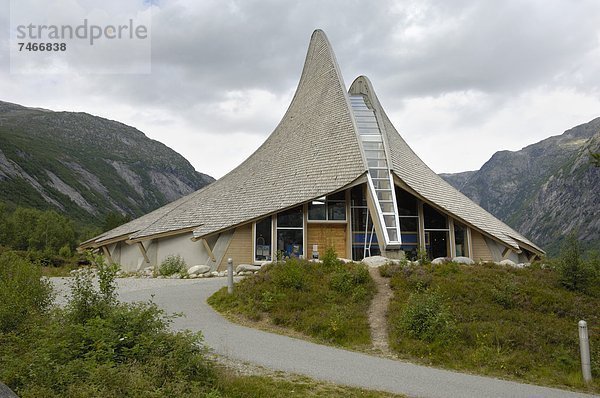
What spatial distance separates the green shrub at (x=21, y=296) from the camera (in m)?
7.17

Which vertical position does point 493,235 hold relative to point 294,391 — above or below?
above

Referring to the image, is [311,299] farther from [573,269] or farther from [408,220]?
[408,220]

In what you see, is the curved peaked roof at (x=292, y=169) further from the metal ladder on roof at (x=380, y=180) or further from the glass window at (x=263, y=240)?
the metal ladder on roof at (x=380, y=180)

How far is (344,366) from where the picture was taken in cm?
710

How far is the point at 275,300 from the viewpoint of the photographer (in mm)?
10383

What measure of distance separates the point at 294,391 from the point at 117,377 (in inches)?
83.0

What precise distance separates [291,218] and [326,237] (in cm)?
170

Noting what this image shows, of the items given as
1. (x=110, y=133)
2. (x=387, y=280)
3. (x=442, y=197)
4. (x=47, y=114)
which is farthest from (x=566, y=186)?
(x=47, y=114)

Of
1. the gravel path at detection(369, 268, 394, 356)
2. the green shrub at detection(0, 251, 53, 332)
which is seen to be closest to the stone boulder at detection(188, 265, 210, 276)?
the gravel path at detection(369, 268, 394, 356)

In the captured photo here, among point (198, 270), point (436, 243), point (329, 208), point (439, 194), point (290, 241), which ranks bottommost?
point (198, 270)

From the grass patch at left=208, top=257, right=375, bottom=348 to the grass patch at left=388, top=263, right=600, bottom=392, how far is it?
71cm

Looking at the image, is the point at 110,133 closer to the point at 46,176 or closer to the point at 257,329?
the point at 46,176

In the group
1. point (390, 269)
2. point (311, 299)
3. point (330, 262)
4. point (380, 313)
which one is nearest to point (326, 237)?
point (330, 262)

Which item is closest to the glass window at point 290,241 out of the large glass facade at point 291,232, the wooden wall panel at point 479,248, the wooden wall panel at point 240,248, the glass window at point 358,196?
the large glass facade at point 291,232
